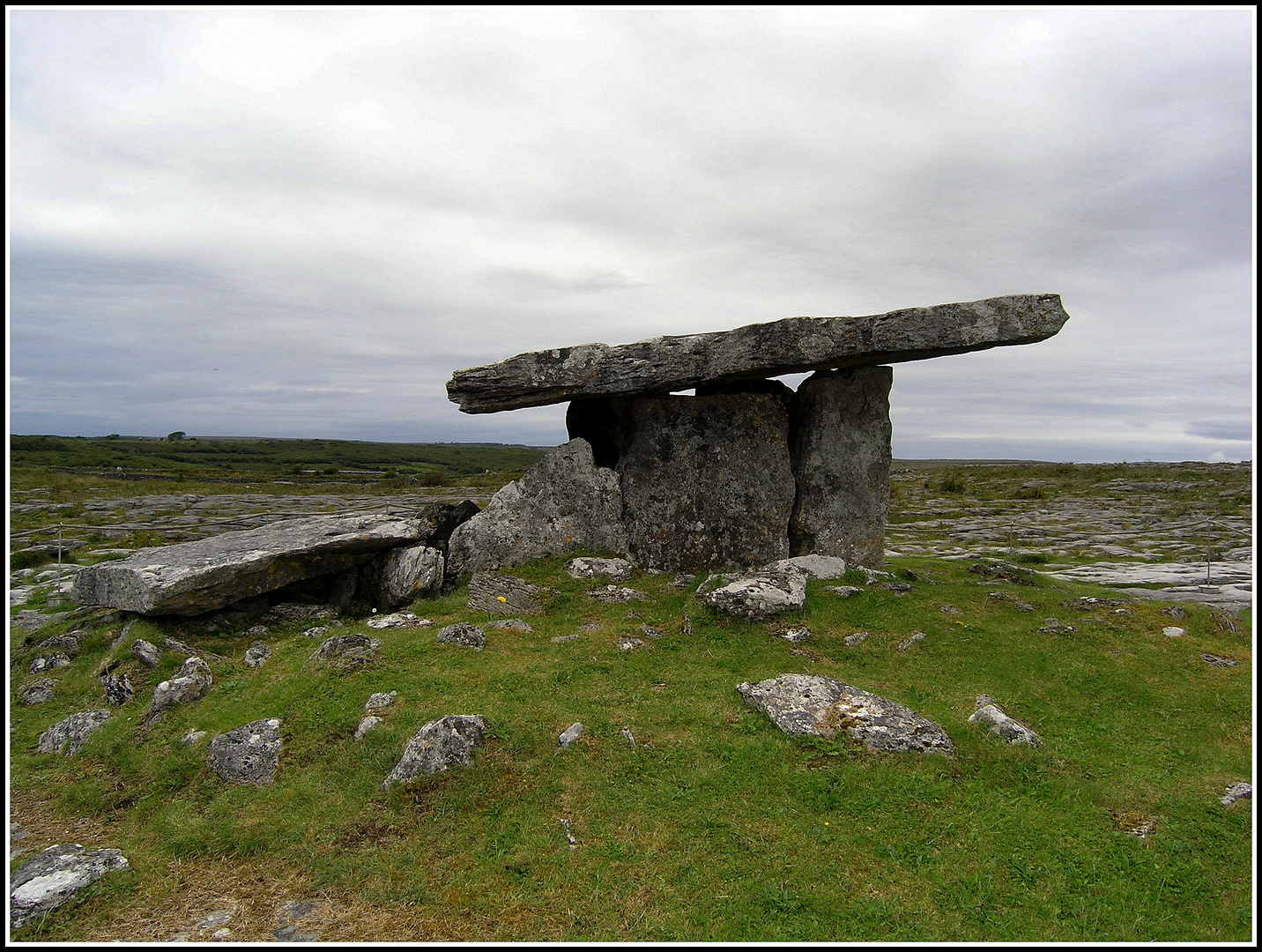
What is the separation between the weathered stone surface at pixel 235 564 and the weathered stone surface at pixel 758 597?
6.40 metres

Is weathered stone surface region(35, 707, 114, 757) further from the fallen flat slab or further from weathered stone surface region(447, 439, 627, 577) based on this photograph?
the fallen flat slab

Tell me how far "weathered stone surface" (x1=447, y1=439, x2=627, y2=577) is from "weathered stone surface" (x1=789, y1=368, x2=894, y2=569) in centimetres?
444

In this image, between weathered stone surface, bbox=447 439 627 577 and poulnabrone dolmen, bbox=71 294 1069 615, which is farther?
weathered stone surface, bbox=447 439 627 577

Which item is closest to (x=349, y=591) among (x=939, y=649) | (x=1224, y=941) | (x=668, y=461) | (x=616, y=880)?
(x=668, y=461)

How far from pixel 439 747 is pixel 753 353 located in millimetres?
9763

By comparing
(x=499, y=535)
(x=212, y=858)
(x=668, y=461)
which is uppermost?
(x=668, y=461)

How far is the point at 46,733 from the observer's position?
9078mm

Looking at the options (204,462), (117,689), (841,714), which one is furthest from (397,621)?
(204,462)

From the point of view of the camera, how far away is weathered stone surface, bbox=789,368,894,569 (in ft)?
53.4

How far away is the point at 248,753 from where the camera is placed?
7863 mm

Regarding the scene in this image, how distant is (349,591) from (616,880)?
9.90 meters

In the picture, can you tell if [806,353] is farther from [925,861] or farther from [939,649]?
[925,861]

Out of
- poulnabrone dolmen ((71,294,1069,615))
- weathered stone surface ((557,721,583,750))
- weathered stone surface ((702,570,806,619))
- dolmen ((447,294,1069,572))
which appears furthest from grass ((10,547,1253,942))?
dolmen ((447,294,1069,572))

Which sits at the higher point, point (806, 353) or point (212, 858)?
point (806, 353)
